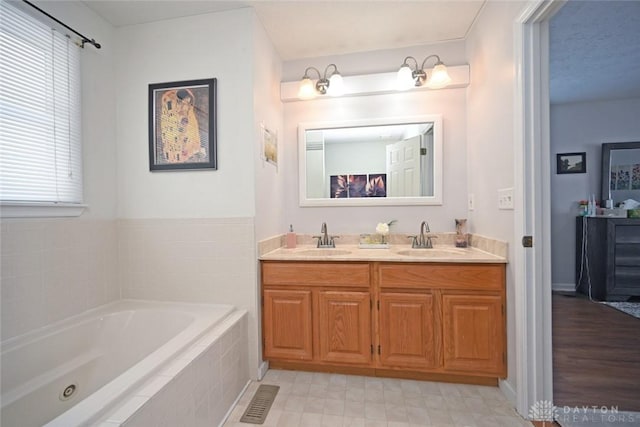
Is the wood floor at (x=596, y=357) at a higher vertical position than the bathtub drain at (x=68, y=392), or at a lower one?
lower

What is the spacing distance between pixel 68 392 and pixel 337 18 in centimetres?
276

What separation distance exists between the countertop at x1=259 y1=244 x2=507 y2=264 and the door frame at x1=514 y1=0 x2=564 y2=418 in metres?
0.24

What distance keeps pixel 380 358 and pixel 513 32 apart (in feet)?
6.75

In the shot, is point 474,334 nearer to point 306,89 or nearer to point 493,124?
point 493,124

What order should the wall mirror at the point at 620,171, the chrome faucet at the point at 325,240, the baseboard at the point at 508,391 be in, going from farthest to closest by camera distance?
1. the wall mirror at the point at 620,171
2. the chrome faucet at the point at 325,240
3. the baseboard at the point at 508,391

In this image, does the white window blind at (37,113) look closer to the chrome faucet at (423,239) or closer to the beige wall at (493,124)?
the chrome faucet at (423,239)

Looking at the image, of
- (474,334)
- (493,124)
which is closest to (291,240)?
(474,334)

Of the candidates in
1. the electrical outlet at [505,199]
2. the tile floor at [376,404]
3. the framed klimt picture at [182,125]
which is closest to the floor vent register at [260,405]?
the tile floor at [376,404]

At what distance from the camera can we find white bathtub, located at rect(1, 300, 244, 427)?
978mm

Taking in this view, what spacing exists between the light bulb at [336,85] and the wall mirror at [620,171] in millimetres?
3499

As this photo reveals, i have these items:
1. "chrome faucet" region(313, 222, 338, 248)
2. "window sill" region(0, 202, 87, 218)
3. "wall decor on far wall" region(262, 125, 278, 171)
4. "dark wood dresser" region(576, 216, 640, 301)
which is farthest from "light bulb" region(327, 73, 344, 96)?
"dark wood dresser" region(576, 216, 640, 301)

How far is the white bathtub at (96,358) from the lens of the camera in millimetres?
978

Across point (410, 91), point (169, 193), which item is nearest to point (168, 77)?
point (169, 193)

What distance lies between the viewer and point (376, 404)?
1566mm
